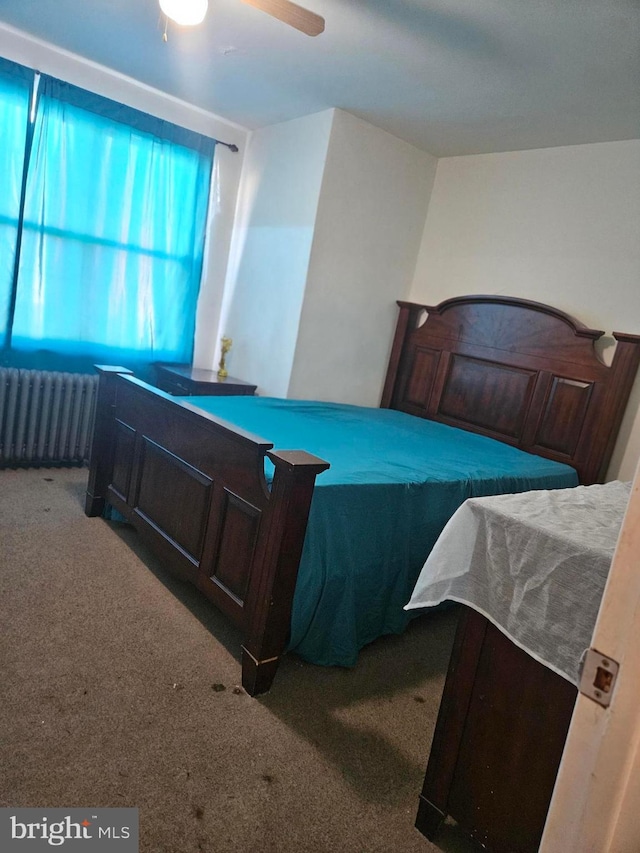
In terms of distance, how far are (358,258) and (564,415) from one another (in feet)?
5.52

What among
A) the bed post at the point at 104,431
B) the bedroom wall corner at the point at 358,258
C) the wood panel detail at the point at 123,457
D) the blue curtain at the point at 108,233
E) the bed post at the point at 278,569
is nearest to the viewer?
the bed post at the point at 278,569

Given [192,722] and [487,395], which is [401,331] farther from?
[192,722]

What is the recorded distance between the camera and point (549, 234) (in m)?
3.33

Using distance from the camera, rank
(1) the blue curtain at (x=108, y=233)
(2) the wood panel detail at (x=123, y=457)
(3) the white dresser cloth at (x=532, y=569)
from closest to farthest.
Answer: (3) the white dresser cloth at (x=532, y=569) < (2) the wood panel detail at (x=123, y=457) < (1) the blue curtain at (x=108, y=233)

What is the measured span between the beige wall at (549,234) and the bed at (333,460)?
0.15 m

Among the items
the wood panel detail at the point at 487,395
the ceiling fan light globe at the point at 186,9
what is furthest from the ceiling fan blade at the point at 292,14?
the wood panel detail at the point at 487,395

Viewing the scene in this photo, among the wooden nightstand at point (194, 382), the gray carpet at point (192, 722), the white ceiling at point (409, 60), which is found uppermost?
the white ceiling at point (409, 60)

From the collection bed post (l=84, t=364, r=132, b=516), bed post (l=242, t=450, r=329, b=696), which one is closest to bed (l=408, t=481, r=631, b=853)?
bed post (l=242, t=450, r=329, b=696)

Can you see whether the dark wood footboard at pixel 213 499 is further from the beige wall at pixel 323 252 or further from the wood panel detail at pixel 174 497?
the beige wall at pixel 323 252

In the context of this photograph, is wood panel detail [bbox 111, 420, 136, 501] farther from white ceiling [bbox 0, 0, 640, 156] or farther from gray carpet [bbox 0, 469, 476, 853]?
white ceiling [bbox 0, 0, 640, 156]

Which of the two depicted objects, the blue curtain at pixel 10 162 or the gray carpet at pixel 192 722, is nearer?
the gray carpet at pixel 192 722

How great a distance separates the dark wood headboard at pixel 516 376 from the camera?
9.84ft

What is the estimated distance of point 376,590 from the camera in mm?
2059

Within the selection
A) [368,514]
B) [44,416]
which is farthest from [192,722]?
[44,416]
